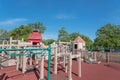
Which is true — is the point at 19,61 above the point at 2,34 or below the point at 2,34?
below

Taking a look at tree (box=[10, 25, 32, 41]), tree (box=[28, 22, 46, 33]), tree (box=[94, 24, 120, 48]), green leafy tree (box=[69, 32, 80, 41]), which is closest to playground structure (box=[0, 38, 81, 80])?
tree (box=[94, 24, 120, 48])

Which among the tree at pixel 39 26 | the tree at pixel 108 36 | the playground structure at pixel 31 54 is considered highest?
the tree at pixel 39 26

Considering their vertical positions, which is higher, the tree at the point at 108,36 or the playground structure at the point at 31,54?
the tree at the point at 108,36

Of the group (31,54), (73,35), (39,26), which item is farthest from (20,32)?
(31,54)

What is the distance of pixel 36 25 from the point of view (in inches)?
2552

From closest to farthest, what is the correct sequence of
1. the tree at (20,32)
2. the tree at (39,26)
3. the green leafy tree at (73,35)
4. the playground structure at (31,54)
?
the playground structure at (31,54) < the tree at (20,32) < the green leafy tree at (73,35) < the tree at (39,26)

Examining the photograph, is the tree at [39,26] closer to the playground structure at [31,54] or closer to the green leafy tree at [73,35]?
the green leafy tree at [73,35]

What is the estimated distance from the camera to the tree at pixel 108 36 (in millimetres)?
41688

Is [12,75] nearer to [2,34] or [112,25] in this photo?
[112,25]

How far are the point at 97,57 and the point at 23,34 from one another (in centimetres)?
3522

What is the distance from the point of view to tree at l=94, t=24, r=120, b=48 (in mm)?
41688

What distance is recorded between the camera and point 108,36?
45969 mm

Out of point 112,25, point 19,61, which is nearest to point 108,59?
point 19,61

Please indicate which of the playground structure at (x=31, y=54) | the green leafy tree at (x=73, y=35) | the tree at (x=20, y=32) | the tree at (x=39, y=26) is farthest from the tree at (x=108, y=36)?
the playground structure at (x=31, y=54)
